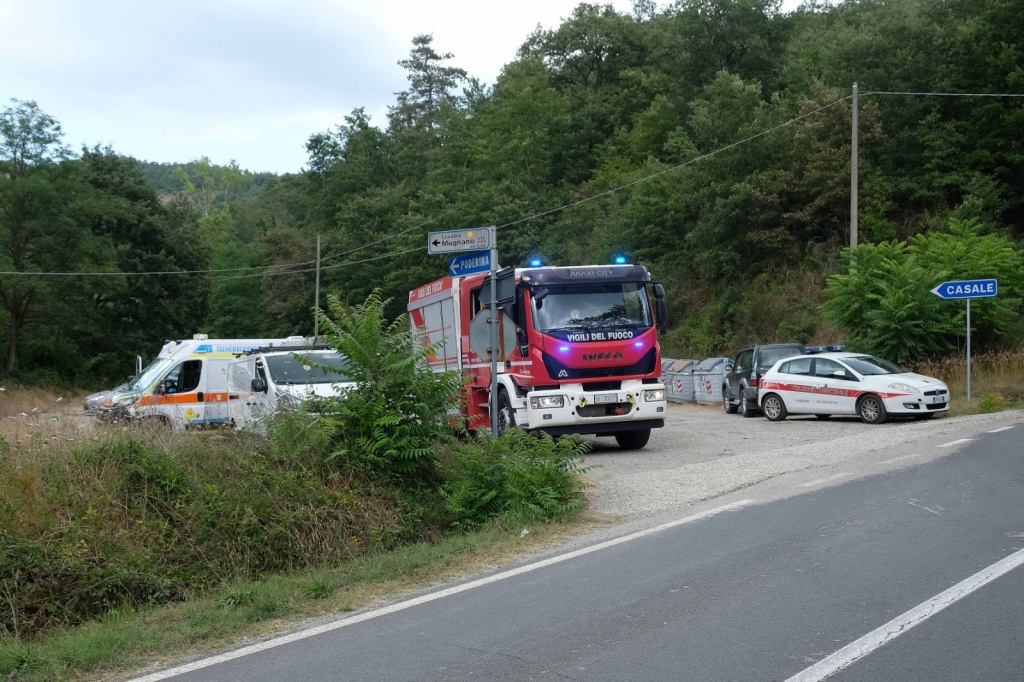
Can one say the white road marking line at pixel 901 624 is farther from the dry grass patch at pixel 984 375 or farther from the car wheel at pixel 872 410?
the dry grass patch at pixel 984 375

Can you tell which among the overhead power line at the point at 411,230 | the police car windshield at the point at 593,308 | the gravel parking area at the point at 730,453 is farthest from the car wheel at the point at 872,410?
the overhead power line at the point at 411,230

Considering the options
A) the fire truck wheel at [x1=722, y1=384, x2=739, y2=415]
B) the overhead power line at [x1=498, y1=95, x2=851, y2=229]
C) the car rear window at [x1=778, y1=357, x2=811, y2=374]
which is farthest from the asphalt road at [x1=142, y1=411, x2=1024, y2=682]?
the overhead power line at [x1=498, y1=95, x2=851, y2=229]

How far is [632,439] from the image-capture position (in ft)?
55.2

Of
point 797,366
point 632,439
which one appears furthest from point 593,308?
point 797,366

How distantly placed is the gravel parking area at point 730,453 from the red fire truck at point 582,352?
0.83m

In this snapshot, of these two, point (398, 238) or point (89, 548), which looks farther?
point (398, 238)

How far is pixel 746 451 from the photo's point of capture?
15156mm

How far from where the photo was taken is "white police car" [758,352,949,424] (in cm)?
1888

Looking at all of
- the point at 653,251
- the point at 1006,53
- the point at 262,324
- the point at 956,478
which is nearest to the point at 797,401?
the point at 956,478

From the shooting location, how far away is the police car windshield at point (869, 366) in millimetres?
19775

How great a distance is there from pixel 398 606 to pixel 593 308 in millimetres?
9660

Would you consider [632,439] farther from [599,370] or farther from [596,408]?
[599,370]

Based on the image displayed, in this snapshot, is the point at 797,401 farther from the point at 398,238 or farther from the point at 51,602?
the point at 398,238

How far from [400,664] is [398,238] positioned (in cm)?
5163
